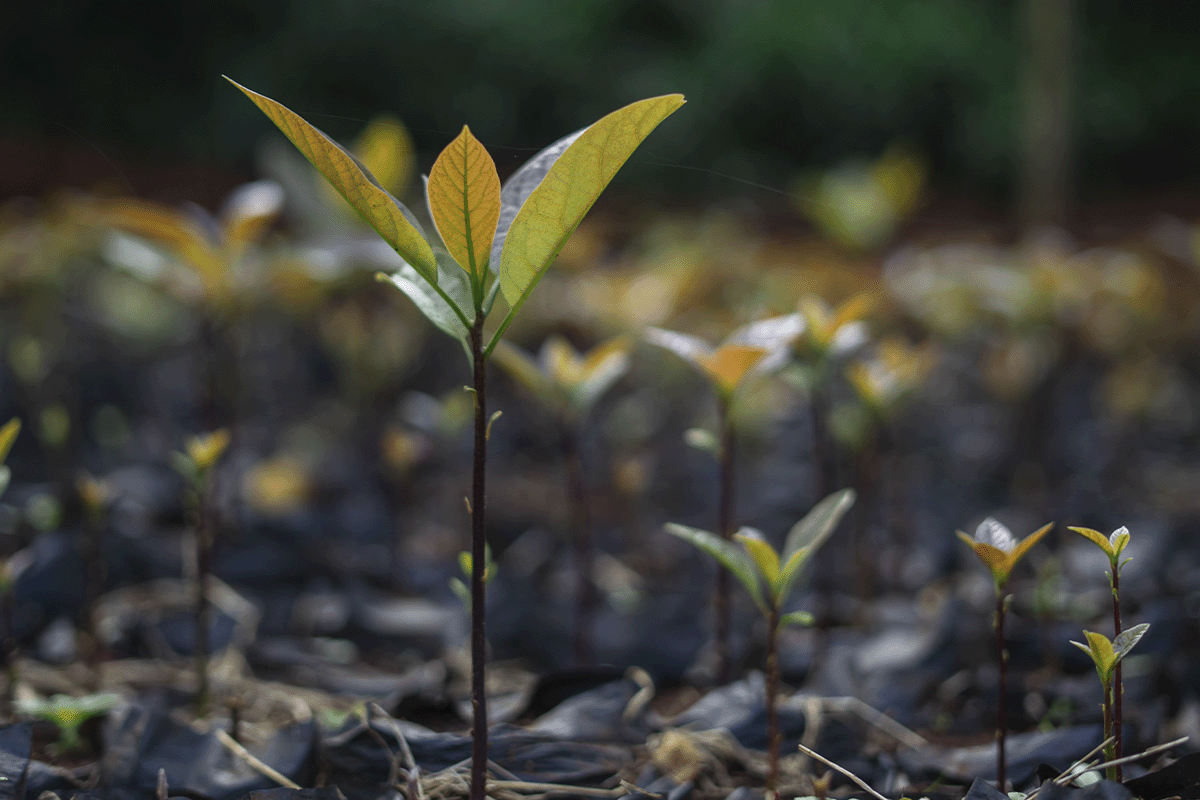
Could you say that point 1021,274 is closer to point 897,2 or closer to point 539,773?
point 539,773

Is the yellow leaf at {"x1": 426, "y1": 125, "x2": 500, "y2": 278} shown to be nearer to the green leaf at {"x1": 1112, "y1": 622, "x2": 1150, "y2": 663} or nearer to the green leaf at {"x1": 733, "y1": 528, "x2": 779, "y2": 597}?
the green leaf at {"x1": 733, "y1": 528, "x2": 779, "y2": 597}

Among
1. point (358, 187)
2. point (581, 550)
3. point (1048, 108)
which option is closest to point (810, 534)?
point (581, 550)

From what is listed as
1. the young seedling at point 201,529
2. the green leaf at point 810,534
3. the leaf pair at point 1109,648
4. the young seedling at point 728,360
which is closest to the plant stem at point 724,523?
the young seedling at point 728,360

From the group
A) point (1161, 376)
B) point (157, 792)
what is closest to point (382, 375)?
point (157, 792)

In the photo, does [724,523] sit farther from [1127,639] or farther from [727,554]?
[1127,639]

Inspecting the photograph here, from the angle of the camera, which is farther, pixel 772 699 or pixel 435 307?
pixel 772 699
